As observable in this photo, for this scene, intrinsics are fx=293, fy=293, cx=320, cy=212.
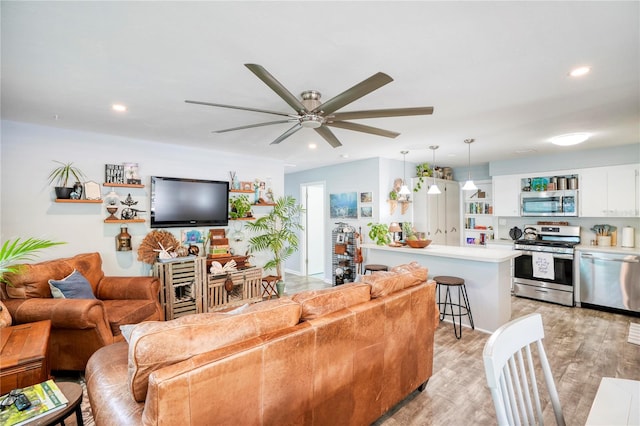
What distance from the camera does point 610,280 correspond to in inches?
165

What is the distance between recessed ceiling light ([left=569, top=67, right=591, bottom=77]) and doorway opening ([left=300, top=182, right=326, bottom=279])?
4.97 metres

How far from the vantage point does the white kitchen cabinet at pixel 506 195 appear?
5422mm

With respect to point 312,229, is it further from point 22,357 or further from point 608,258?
point 22,357

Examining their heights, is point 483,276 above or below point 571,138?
below

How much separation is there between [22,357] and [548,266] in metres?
6.18

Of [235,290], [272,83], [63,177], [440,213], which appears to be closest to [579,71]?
[272,83]

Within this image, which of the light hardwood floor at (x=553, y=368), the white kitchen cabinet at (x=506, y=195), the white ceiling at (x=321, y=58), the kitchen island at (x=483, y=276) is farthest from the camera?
the white kitchen cabinet at (x=506, y=195)

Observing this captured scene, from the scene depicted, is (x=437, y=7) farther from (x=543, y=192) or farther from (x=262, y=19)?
(x=543, y=192)

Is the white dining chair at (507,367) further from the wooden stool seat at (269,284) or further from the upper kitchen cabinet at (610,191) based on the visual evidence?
the upper kitchen cabinet at (610,191)

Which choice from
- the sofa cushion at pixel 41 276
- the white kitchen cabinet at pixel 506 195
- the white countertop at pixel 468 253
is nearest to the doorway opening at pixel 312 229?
the white countertop at pixel 468 253

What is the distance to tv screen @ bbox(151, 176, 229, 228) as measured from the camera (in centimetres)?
409

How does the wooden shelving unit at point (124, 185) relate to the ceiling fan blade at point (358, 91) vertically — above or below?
below

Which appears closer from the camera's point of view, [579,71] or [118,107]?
[579,71]

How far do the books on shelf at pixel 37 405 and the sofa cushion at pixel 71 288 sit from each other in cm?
147
